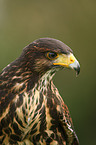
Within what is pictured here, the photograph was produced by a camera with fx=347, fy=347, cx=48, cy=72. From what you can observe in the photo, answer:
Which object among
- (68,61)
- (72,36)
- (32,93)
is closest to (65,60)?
(68,61)

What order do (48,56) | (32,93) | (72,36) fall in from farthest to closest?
(72,36)
(32,93)
(48,56)

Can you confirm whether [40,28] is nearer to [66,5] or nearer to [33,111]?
[66,5]

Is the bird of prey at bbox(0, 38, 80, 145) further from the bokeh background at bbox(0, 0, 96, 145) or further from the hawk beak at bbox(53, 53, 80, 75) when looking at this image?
the bokeh background at bbox(0, 0, 96, 145)

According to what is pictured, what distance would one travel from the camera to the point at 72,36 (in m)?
8.55

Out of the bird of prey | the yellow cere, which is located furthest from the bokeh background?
the yellow cere

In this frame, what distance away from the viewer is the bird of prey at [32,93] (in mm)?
3344

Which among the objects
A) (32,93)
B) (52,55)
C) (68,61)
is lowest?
(32,93)

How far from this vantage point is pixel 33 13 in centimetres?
889

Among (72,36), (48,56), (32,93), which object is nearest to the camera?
(48,56)

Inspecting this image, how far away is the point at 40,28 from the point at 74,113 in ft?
7.29

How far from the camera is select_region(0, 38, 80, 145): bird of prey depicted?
11.0 feet

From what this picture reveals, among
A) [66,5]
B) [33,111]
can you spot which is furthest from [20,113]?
[66,5]

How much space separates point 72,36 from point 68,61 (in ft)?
17.3

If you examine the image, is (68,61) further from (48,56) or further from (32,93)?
(32,93)
